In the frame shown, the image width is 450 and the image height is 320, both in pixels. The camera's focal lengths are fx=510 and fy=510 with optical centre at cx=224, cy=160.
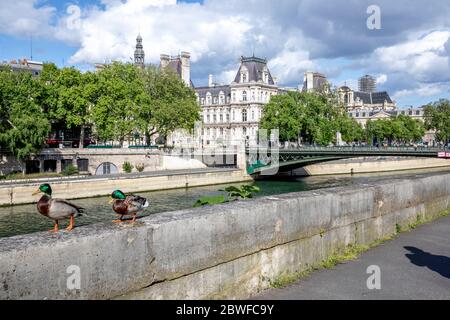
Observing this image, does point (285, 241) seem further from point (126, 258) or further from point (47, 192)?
point (47, 192)

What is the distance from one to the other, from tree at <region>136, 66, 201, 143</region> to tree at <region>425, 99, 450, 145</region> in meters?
58.4

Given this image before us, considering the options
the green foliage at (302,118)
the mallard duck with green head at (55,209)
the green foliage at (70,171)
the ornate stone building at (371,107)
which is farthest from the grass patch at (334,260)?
the ornate stone building at (371,107)

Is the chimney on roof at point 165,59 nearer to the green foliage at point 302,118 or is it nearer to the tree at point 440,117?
the green foliage at point 302,118

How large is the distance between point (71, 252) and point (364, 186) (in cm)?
560

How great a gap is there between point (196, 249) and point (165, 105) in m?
69.0

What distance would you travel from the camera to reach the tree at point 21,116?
2064 inches

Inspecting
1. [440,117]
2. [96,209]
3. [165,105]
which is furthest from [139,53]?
[96,209]

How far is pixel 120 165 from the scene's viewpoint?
62375 millimetres

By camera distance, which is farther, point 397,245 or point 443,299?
point 397,245

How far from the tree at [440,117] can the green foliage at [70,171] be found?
81.8m

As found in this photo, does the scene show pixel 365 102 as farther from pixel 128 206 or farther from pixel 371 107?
pixel 128 206

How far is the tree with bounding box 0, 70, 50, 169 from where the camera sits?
52.4 meters

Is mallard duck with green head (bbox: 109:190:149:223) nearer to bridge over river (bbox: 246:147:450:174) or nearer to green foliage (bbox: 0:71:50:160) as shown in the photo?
green foliage (bbox: 0:71:50:160)
